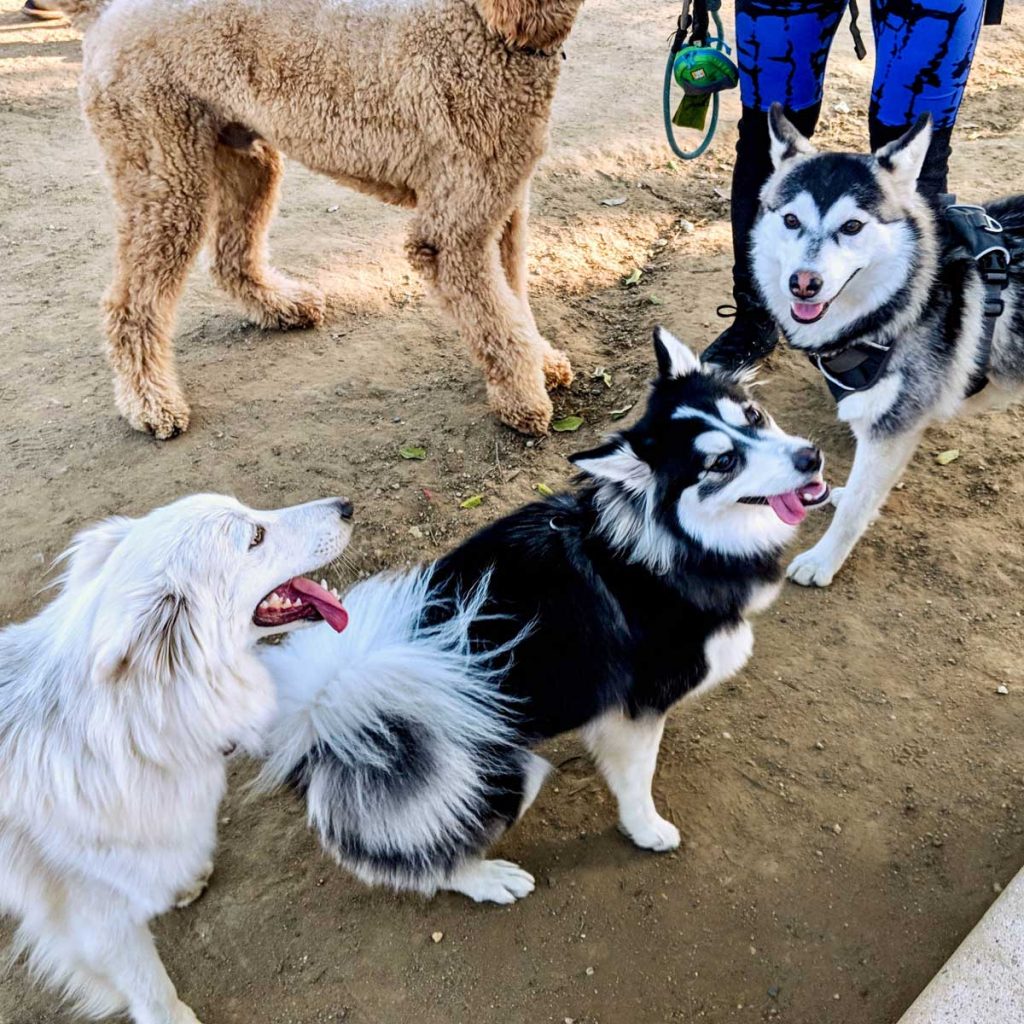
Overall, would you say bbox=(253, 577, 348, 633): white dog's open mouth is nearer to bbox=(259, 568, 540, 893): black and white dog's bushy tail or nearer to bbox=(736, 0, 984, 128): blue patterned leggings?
bbox=(259, 568, 540, 893): black and white dog's bushy tail

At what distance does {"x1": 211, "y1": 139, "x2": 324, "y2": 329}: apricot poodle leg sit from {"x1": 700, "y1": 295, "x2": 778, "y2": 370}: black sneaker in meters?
1.88

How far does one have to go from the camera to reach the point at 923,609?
246 cm

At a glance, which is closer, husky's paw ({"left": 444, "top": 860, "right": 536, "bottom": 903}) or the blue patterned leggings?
husky's paw ({"left": 444, "top": 860, "right": 536, "bottom": 903})

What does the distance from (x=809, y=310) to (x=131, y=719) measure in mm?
1972

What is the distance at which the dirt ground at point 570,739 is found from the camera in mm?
1819

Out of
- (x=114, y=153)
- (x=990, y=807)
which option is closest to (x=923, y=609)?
(x=990, y=807)

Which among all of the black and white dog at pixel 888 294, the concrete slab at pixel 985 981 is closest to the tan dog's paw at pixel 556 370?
the black and white dog at pixel 888 294

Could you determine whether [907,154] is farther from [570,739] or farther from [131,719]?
[131,719]

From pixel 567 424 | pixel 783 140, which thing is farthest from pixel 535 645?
pixel 783 140

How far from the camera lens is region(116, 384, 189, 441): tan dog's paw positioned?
3174mm

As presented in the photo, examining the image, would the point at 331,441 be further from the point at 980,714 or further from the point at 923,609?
the point at 980,714

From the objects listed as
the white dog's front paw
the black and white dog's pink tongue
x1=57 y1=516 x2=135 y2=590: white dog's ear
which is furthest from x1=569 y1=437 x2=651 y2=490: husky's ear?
the white dog's front paw

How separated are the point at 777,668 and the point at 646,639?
0.78m

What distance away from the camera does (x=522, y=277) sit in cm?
335
